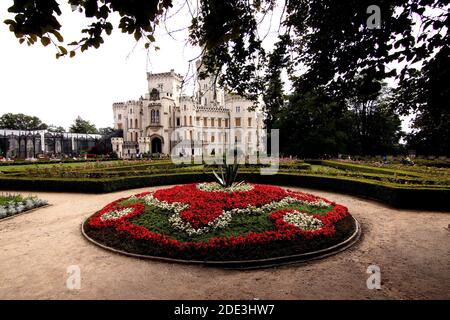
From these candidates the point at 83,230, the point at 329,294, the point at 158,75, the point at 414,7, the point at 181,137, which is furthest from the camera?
the point at 158,75

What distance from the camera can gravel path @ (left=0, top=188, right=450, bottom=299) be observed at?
423cm

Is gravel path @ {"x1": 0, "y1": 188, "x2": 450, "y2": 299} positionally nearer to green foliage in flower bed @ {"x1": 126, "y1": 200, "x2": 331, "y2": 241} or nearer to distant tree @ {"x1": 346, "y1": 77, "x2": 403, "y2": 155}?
green foliage in flower bed @ {"x1": 126, "y1": 200, "x2": 331, "y2": 241}

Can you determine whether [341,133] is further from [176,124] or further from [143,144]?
[143,144]

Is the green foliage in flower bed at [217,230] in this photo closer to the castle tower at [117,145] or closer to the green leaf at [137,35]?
the green leaf at [137,35]

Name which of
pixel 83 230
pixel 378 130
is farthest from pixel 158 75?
pixel 83 230

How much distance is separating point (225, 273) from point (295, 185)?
11.6 metres

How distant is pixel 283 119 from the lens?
121ft

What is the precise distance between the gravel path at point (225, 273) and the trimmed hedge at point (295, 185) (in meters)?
2.64

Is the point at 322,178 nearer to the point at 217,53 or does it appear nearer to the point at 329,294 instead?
the point at 329,294

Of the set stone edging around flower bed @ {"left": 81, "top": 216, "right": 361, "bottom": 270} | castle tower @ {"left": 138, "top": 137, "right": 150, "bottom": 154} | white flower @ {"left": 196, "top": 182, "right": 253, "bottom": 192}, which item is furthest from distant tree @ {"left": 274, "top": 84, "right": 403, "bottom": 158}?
stone edging around flower bed @ {"left": 81, "top": 216, "right": 361, "bottom": 270}

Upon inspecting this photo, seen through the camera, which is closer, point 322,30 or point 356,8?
point 356,8

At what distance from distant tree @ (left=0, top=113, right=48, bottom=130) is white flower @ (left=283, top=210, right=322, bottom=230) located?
89.6 m
